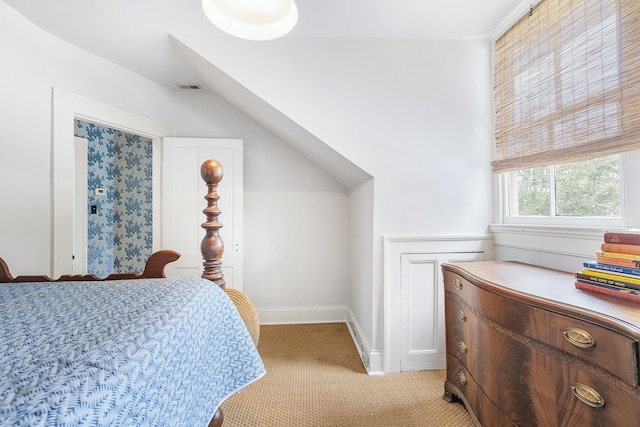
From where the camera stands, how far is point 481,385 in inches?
46.4

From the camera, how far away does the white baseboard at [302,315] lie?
2.66 metres

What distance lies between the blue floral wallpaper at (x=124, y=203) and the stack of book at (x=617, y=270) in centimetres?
356

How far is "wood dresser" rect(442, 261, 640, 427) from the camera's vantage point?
69 cm

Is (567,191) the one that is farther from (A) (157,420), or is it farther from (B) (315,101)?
(A) (157,420)

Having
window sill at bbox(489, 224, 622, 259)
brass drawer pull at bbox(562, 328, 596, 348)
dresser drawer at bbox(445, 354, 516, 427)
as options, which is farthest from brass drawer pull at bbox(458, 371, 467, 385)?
window sill at bbox(489, 224, 622, 259)

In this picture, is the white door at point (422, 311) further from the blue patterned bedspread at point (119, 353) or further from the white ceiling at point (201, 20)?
the white ceiling at point (201, 20)

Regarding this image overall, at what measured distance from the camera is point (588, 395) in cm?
75

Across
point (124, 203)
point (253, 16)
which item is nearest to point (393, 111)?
point (253, 16)

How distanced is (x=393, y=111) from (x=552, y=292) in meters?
1.38

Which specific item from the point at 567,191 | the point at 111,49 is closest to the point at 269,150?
the point at 111,49

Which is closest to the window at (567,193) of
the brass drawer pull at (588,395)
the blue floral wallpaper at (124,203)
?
the brass drawer pull at (588,395)

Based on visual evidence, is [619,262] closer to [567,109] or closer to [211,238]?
[567,109]

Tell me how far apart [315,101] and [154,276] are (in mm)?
1444

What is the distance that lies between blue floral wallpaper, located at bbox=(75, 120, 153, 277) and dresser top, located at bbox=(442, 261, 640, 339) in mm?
3174
